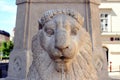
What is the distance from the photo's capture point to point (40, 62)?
156 inches

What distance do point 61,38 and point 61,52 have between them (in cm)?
14

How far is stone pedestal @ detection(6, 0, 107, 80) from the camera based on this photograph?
26.1 ft

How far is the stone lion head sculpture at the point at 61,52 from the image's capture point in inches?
148

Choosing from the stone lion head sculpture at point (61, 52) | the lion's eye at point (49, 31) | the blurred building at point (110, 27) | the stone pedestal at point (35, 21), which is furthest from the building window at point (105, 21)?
the lion's eye at point (49, 31)

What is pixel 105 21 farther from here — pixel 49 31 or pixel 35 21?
pixel 49 31

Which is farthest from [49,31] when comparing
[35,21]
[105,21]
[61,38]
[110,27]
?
[105,21]

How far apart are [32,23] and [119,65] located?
30.2 metres

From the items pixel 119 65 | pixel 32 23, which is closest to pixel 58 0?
pixel 32 23

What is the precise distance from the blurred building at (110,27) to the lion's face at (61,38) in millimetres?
35069

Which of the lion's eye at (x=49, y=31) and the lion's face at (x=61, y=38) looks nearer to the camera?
the lion's face at (x=61, y=38)

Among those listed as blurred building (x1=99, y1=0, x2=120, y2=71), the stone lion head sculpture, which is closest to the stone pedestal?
the stone lion head sculpture

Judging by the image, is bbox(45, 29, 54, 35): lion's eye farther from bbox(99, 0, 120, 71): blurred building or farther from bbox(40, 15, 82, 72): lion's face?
bbox(99, 0, 120, 71): blurred building

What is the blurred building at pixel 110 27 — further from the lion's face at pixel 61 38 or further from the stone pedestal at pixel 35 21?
the lion's face at pixel 61 38

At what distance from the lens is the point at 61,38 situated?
12.1 feet
